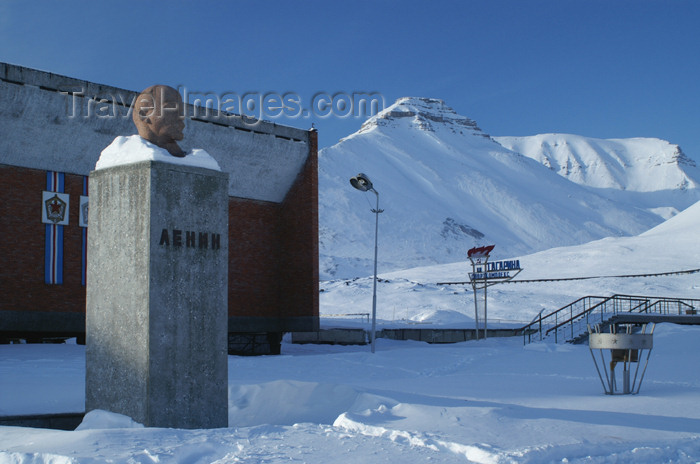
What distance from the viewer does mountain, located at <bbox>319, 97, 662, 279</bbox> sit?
117750mm

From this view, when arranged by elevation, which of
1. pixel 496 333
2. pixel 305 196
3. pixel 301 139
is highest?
pixel 301 139

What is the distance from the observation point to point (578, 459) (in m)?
6.14

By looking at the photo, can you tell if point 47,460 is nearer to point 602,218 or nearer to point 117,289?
point 117,289

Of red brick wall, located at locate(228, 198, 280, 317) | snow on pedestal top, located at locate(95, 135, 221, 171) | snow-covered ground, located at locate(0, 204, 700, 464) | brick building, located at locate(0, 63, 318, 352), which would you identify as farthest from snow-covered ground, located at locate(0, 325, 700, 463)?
red brick wall, located at locate(228, 198, 280, 317)

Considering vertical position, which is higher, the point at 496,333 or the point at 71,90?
the point at 71,90

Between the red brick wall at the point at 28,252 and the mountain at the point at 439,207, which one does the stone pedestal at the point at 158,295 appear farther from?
the mountain at the point at 439,207

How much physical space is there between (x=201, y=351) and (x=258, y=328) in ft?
61.1

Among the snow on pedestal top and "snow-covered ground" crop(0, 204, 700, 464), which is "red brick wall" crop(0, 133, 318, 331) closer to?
"snow-covered ground" crop(0, 204, 700, 464)

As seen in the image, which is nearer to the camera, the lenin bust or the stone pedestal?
the stone pedestal

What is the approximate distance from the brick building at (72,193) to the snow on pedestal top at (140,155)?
13385 mm

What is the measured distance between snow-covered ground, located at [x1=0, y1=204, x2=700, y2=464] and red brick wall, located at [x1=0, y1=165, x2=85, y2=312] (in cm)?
144

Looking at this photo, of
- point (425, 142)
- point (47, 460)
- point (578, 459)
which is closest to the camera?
point (47, 460)

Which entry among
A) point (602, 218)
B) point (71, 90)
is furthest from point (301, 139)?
point (602, 218)

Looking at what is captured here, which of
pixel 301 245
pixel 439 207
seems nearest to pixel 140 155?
pixel 301 245
